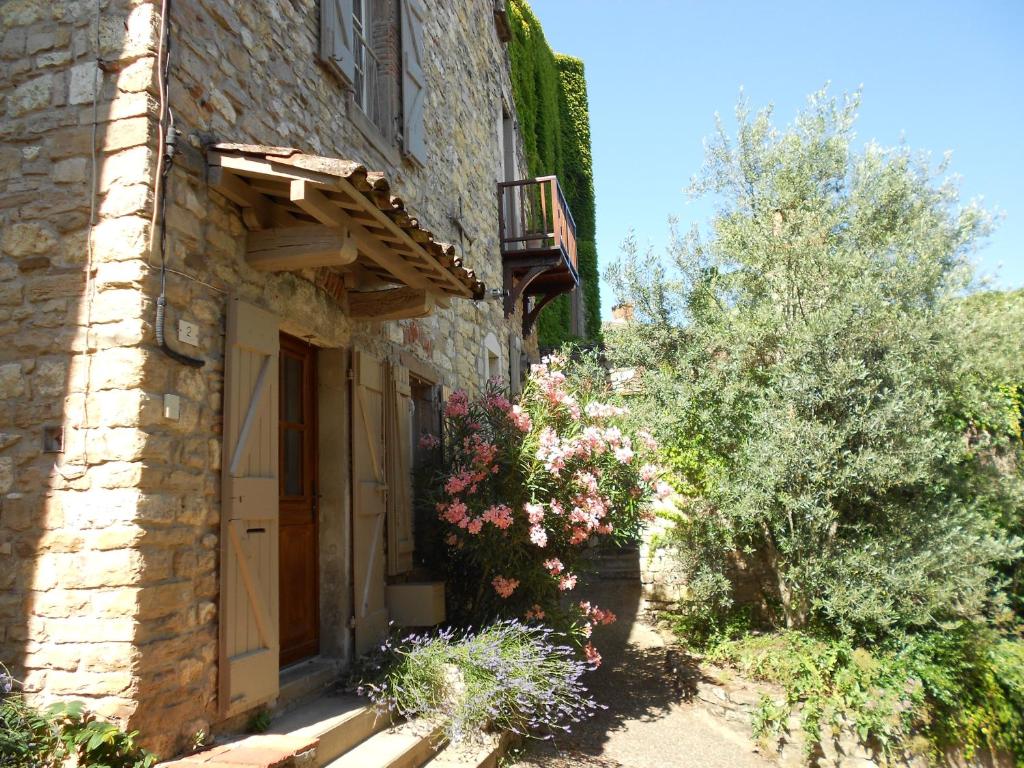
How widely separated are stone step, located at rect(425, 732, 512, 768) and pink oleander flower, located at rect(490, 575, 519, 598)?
1029 mm

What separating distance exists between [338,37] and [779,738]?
19.3ft

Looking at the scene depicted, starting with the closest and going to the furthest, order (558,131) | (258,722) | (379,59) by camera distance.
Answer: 1. (258,722)
2. (379,59)
3. (558,131)

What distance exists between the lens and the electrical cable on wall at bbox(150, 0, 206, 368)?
9.65ft

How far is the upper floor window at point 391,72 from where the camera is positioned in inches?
225

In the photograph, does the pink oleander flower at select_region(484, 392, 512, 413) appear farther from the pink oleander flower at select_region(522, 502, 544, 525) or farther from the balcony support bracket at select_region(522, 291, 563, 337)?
the balcony support bracket at select_region(522, 291, 563, 337)

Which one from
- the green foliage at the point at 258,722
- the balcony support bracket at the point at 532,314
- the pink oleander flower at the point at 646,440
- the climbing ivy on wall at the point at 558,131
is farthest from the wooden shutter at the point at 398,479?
the climbing ivy on wall at the point at 558,131

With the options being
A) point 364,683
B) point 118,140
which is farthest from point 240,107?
point 364,683

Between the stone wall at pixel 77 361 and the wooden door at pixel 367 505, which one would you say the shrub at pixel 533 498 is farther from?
the stone wall at pixel 77 361

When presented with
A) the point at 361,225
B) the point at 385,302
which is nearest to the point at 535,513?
the point at 385,302

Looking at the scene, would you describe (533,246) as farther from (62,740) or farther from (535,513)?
(62,740)

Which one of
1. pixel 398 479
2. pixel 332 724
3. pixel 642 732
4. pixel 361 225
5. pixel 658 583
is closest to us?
pixel 332 724

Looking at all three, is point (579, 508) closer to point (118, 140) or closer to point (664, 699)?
point (664, 699)

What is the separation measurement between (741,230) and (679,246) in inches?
32.8

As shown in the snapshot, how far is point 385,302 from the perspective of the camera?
15.8 feet
